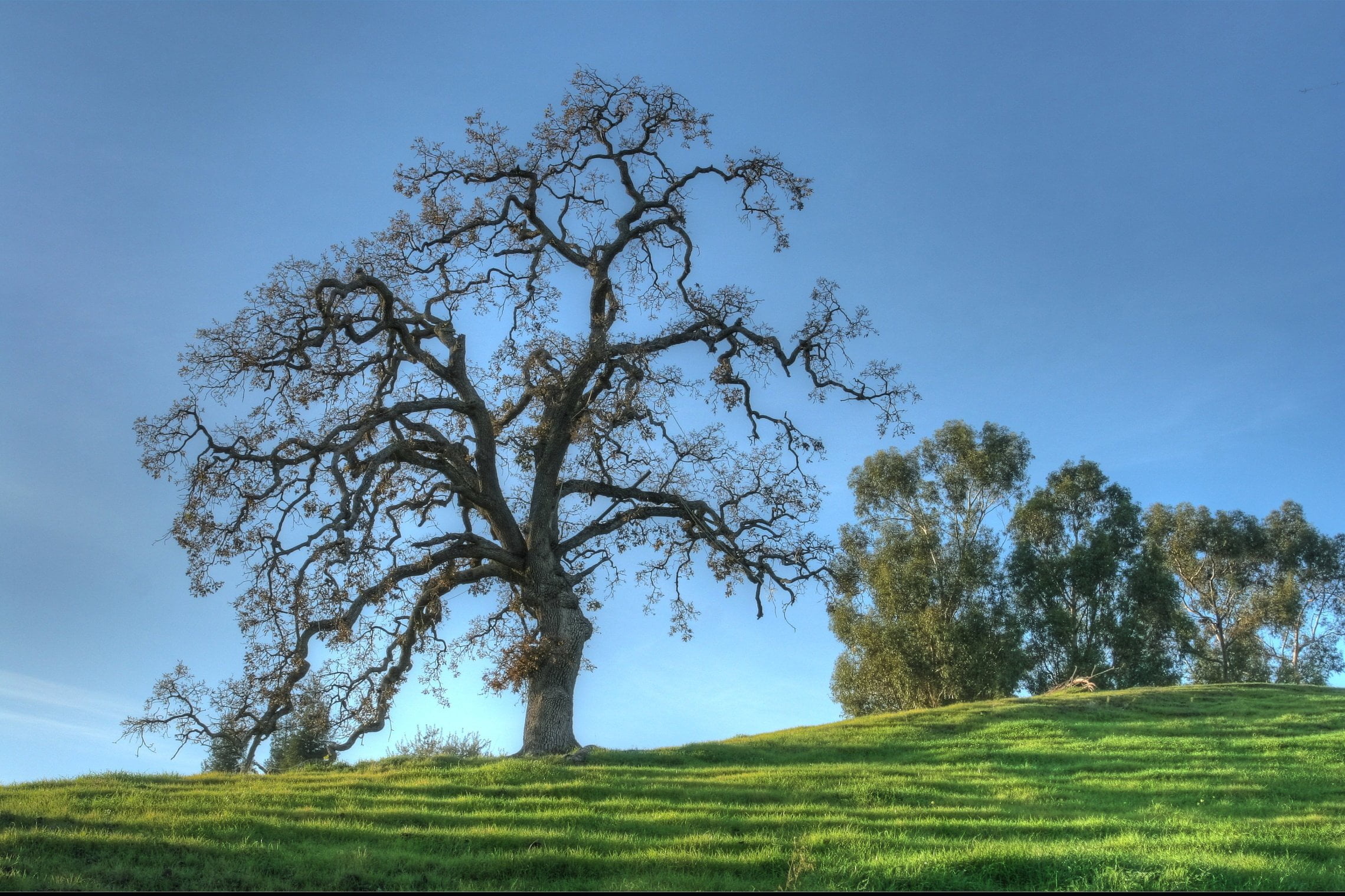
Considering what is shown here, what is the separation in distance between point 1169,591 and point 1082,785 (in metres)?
35.9

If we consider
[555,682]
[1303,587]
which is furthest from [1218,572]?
[555,682]

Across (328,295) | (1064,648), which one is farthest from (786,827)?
(1064,648)

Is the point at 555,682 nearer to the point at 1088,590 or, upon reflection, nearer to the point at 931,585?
the point at 931,585

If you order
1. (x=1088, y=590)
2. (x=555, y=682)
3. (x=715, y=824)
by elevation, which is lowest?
(x=715, y=824)

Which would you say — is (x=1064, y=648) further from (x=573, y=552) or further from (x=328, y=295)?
(x=328, y=295)

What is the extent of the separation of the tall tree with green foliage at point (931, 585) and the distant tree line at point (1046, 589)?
7cm

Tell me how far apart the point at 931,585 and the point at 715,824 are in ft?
108

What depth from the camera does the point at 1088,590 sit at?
4666 centimetres

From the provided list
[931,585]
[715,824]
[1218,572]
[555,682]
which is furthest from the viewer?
[1218,572]

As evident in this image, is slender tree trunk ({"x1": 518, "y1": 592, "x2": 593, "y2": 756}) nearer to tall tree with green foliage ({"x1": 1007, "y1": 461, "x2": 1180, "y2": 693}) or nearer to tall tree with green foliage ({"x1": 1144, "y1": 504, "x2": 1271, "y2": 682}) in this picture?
tall tree with green foliage ({"x1": 1007, "y1": 461, "x2": 1180, "y2": 693})

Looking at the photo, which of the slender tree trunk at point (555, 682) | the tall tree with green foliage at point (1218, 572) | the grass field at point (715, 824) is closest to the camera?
the grass field at point (715, 824)

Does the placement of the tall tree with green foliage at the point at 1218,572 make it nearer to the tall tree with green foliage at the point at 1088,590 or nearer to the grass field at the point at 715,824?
the tall tree with green foliage at the point at 1088,590

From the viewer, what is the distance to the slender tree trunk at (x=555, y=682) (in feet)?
62.5

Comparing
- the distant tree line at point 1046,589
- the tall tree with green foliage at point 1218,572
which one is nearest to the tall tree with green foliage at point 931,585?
the distant tree line at point 1046,589
